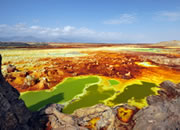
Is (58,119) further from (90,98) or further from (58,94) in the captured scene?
(58,94)

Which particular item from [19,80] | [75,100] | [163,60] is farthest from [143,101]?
[163,60]

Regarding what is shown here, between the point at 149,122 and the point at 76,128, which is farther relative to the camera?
the point at 76,128

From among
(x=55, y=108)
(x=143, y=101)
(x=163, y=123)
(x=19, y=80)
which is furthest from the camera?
(x=19, y=80)

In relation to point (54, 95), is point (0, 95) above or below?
above

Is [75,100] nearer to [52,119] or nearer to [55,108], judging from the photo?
[55,108]

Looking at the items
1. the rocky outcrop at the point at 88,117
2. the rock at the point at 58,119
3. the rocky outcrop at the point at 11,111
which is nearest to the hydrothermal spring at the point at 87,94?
the rock at the point at 58,119

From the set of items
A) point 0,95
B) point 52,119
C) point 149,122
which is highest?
point 0,95

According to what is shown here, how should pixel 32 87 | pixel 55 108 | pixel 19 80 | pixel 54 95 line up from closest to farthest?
1. pixel 55 108
2. pixel 54 95
3. pixel 32 87
4. pixel 19 80
